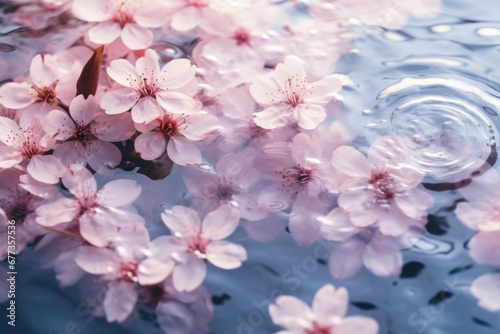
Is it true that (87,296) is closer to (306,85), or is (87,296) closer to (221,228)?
(221,228)

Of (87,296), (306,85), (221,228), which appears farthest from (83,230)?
(306,85)

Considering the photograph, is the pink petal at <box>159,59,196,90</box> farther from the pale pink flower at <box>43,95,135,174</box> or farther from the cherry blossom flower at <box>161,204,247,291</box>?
the cherry blossom flower at <box>161,204,247,291</box>

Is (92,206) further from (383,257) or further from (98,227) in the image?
(383,257)

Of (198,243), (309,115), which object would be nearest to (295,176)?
(309,115)

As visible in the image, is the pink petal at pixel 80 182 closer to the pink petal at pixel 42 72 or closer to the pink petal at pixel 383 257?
the pink petal at pixel 42 72

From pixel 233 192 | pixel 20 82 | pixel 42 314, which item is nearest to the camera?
pixel 42 314

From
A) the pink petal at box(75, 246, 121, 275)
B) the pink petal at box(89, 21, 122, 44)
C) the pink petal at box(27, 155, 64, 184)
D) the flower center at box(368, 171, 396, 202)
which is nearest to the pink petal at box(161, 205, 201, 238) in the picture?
the pink petal at box(75, 246, 121, 275)

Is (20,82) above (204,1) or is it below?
below
